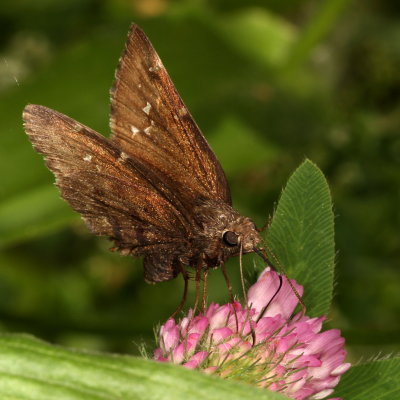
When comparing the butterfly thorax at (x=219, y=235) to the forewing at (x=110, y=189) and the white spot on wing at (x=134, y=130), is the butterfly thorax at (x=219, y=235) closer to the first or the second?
the forewing at (x=110, y=189)

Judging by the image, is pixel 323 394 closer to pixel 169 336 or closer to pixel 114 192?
pixel 169 336

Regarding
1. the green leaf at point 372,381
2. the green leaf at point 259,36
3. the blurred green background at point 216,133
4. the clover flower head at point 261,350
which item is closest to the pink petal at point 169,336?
the clover flower head at point 261,350

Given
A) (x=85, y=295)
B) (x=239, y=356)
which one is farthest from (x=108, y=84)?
(x=239, y=356)

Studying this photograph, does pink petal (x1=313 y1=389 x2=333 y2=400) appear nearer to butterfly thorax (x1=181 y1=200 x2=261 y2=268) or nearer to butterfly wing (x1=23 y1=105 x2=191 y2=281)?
butterfly thorax (x1=181 y1=200 x2=261 y2=268)

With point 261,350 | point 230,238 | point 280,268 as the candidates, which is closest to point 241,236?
point 230,238

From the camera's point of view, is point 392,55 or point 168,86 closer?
point 168,86

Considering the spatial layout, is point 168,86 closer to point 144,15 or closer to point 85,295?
point 85,295
